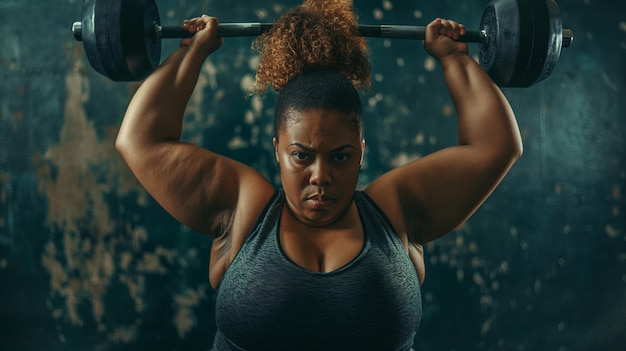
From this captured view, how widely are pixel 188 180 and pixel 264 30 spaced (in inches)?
Answer: 16.3

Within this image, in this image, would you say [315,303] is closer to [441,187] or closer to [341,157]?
[341,157]

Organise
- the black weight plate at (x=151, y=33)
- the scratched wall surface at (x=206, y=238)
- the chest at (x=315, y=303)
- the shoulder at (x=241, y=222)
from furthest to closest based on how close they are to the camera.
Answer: the scratched wall surface at (x=206, y=238), the black weight plate at (x=151, y=33), the shoulder at (x=241, y=222), the chest at (x=315, y=303)

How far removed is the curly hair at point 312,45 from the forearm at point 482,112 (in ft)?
0.78

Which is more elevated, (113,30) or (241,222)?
(113,30)

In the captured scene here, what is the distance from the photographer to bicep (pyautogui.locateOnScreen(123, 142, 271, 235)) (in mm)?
1146

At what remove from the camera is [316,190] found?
3.65 ft

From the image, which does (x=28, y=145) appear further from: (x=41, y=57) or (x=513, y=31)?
(x=513, y=31)

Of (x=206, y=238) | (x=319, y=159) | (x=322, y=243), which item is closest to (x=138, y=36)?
(x=319, y=159)

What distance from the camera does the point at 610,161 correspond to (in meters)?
2.37

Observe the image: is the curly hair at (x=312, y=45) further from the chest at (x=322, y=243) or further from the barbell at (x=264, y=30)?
the chest at (x=322, y=243)

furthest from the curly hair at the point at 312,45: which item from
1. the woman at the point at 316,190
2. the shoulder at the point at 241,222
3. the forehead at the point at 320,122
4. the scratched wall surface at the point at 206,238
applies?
the scratched wall surface at the point at 206,238

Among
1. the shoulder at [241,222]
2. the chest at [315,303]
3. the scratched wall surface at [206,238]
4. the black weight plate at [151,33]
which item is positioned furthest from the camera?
the scratched wall surface at [206,238]

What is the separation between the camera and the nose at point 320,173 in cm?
109

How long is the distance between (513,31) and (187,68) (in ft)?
2.57
